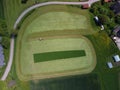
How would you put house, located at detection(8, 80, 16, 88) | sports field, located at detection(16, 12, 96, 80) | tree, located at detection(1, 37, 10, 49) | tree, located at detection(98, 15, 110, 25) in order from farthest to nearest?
tree, located at detection(98, 15, 110, 25) → sports field, located at detection(16, 12, 96, 80) → tree, located at detection(1, 37, 10, 49) → house, located at detection(8, 80, 16, 88)

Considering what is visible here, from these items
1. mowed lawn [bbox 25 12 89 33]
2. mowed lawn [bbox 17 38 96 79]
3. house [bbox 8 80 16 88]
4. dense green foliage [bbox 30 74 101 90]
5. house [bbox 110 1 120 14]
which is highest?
house [bbox 110 1 120 14]

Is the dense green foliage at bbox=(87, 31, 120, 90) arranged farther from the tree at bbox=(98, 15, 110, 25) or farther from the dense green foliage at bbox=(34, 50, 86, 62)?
the dense green foliage at bbox=(34, 50, 86, 62)

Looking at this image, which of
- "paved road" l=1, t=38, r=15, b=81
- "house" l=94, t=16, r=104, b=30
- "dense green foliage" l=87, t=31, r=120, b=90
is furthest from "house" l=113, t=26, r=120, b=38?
"paved road" l=1, t=38, r=15, b=81

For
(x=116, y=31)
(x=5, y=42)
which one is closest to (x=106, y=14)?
(x=116, y=31)

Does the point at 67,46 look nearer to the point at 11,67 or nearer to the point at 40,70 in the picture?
the point at 40,70

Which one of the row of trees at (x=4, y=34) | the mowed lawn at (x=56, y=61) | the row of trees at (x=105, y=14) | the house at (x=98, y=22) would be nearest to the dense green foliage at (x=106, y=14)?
the row of trees at (x=105, y=14)

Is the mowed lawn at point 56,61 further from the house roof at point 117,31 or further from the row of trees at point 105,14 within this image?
the house roof at point 117,31

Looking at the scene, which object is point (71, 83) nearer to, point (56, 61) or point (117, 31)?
point (56, 61)
